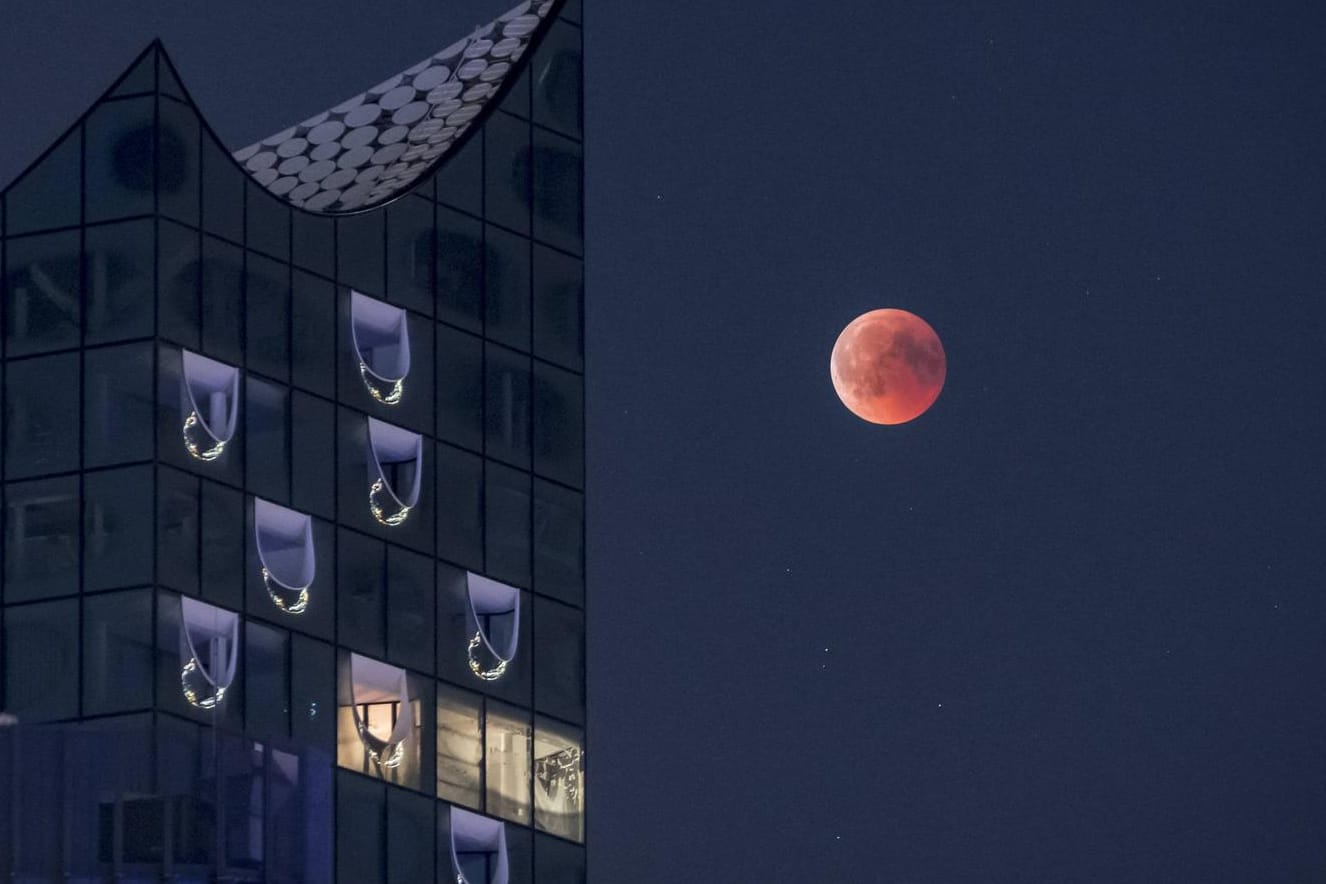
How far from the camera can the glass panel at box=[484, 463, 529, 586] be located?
1913 inches

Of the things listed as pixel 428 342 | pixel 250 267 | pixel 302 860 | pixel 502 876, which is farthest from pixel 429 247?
pixel 302 860

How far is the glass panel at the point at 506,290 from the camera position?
163ft

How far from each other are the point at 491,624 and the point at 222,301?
8.01 m

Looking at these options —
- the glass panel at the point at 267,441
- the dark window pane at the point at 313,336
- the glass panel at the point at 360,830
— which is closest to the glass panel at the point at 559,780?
the glass panel at the point at 360,830

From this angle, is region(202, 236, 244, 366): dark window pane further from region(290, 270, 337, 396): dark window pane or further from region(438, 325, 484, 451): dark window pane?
→ region(438, 325, 484, 451): dark window pane

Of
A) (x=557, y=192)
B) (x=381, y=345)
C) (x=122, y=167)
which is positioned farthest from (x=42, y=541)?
(x=557, y=192)

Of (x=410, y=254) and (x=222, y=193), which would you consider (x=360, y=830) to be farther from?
(x=222, y=193)

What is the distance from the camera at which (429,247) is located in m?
49.0

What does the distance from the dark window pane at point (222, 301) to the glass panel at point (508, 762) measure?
8.30 meters

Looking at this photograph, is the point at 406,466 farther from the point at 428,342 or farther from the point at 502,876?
the point at 502,876

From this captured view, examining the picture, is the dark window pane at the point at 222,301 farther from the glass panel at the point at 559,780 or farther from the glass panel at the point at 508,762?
the glass panel at the point at 559,780

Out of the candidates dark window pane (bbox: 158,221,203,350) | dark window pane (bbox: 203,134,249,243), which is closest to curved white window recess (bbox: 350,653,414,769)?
dark window pane (bbox: 158,221,203,350)

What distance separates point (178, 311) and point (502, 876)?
38.4 ft

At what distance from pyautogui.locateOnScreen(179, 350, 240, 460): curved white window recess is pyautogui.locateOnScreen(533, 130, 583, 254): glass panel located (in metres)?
9.18
